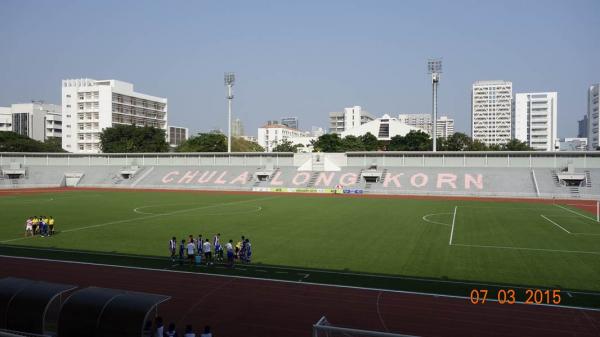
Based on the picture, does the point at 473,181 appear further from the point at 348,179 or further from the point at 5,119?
the point at 5,119

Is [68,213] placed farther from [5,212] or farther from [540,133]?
[540,133]

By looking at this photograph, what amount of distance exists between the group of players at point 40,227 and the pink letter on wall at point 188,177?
37605 mm

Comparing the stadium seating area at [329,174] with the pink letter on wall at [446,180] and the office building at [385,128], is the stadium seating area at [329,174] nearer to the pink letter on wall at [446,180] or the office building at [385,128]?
the pink letter on wall at [446,180]

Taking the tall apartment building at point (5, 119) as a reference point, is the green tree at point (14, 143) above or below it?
below

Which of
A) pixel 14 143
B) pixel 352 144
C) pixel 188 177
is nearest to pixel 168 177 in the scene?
pixel 188 177

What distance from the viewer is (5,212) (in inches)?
1346

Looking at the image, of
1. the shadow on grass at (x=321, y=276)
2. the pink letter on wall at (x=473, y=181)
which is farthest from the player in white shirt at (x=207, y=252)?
the pink letter on wall at (x=473, y=181)

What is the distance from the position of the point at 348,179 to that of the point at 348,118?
123m

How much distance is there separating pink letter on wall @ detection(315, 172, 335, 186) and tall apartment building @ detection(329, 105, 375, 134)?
116 m

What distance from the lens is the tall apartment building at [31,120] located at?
12000 cm

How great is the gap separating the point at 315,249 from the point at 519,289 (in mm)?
8896

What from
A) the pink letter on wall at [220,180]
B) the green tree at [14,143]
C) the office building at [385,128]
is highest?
the office building at [385,128]

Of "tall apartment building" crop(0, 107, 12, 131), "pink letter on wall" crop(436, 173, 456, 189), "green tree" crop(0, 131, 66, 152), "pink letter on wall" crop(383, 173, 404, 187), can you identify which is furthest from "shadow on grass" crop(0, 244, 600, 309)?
"tall apartment building" crop(0, 107, 12, 131)
